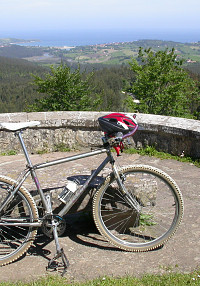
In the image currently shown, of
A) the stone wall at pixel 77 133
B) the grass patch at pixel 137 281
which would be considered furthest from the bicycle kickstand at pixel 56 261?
the stone wall at pixel 77 133

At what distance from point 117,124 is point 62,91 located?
19370 millimetres

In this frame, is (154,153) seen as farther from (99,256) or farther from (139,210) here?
(99,256)

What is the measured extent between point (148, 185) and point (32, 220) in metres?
1.20

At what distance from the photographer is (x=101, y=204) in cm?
314

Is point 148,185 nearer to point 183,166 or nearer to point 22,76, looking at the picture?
point 183,166

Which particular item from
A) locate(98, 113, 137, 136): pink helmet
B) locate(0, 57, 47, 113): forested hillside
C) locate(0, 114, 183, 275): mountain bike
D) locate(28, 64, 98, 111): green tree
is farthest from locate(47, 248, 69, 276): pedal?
locate(0, 57, 47, 113): forested hillside

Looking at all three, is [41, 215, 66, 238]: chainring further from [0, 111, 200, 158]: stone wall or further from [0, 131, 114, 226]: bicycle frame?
[0, 111, 200, 158]: stone wall

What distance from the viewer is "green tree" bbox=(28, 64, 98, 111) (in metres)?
21.2

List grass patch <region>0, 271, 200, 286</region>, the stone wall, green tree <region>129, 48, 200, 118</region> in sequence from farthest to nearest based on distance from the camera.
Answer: green tree <region>129, 48, 200, 118</region>, the stone wall, grass patch <region>0, 271, 200, 286</region>

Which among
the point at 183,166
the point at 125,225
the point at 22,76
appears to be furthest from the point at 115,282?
the point at 22,76

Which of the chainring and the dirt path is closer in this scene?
the dirt path

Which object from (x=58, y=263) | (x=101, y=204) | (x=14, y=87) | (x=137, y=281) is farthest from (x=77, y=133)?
(x=14, y=87)

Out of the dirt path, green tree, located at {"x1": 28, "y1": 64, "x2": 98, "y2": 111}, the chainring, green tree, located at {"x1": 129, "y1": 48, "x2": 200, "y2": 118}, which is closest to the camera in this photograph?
the dirt path

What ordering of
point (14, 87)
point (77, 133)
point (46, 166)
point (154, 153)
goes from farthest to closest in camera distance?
point (14, 87)
point (77, 133)
point (154, 153)
point (46, 166)
